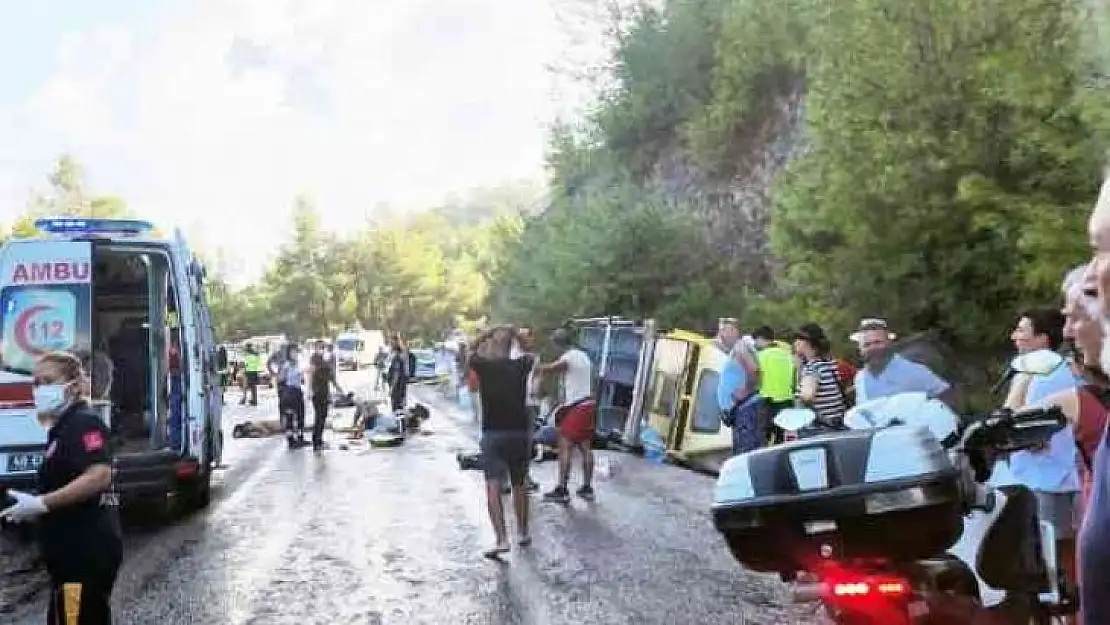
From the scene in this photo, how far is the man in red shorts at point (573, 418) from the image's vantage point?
1212 cm

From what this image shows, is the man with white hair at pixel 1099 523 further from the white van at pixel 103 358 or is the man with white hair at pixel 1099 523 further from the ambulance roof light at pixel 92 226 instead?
the ambulance roof light at pixel 92 226

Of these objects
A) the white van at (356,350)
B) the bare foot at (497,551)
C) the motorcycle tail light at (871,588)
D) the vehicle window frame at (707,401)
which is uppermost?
the motorcycle tail light at (871,588)

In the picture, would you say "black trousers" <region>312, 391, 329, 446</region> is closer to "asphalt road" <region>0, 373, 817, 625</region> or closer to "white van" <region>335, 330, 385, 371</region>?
"asphalt road" <region>0, 373, 817, 625</region>

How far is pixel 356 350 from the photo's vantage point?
68812mm

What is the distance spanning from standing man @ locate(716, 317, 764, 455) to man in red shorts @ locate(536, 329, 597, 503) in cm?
138

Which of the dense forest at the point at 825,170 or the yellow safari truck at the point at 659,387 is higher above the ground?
Answer: the dense forest at the point at 825,170

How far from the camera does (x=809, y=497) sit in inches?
147

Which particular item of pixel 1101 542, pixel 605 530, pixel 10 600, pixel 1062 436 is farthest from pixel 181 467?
pixel 1101 542

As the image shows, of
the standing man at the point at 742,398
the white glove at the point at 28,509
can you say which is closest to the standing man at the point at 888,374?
the white glove at the point at 28,509

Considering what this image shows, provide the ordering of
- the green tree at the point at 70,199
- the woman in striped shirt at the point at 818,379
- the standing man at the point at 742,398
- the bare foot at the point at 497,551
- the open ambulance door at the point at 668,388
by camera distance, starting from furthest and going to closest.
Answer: the green tree at the point at 70,199
the open ambulance door at the point at 668,388
the standing man at the point at 742,398
the woman in striped shirt at the point at 818,379
the bare foot at the point at 497,551

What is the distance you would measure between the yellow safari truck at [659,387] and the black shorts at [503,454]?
5915 millimetres

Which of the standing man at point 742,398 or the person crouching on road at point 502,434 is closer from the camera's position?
the person crouching on road at point 502,434

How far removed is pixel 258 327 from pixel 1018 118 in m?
90.3

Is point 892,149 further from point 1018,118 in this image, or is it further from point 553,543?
point 553,543
